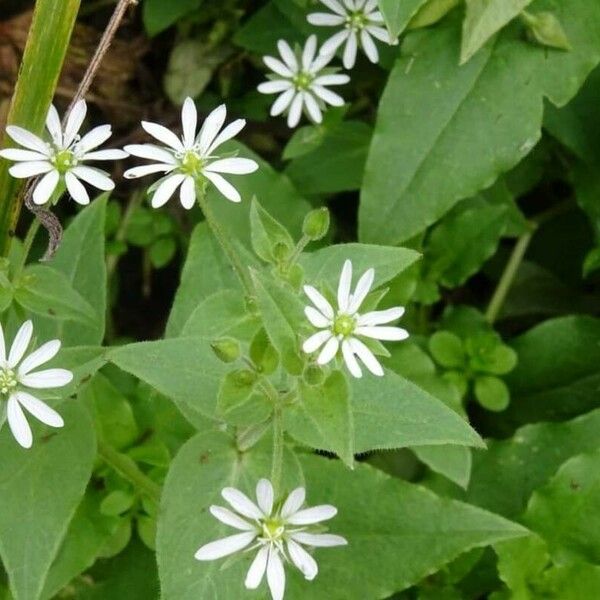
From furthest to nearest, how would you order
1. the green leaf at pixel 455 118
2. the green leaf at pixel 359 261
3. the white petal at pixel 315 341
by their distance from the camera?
the green leaf at pixel 455 118 < the green leaf at pixel 359 261 < the white petal at pixel 315 341

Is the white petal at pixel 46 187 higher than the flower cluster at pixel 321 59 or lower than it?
lower

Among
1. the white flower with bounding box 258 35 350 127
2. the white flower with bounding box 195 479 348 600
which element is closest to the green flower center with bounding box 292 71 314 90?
the white flower with bounding box 258 35 350 127

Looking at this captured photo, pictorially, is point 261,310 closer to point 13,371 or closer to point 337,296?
point 337,296

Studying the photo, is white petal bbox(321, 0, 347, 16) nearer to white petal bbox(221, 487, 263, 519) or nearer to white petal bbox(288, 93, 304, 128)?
white petal bbox(288, 93, 304, 128)

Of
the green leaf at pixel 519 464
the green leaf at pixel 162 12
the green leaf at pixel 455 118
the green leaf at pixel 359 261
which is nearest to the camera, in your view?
the green leaf at pixel 359 261

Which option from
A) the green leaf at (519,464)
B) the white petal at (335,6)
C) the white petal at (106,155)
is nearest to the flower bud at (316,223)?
the white petal at (106,155)

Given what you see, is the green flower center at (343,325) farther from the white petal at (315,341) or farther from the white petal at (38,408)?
the white petal at (38,408)
